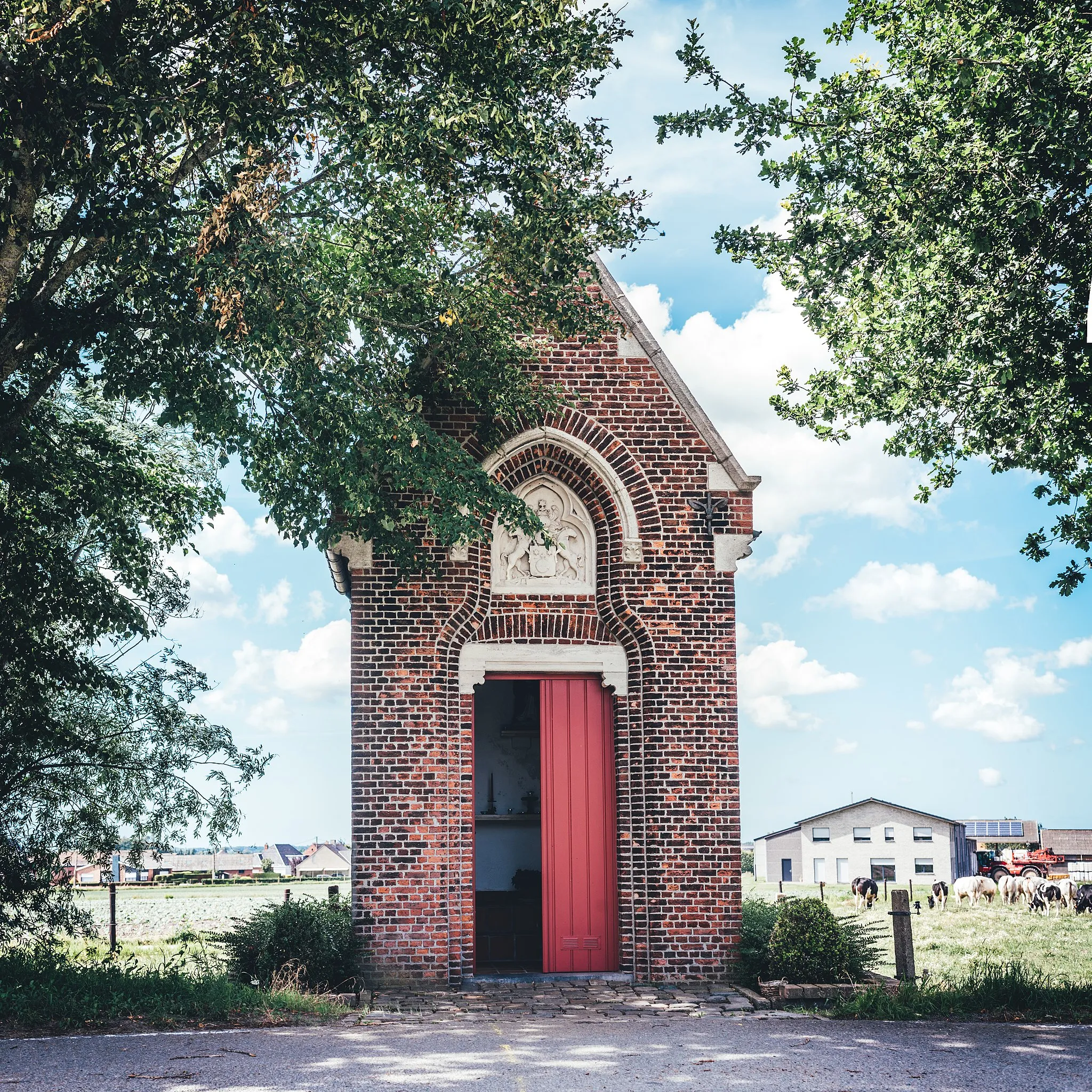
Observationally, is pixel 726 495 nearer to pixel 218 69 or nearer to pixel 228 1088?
pixel 218 69

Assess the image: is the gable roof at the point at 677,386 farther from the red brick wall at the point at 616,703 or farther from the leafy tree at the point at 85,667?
the leafy tree at the point at 85,667

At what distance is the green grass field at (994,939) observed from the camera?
15180 millimetres

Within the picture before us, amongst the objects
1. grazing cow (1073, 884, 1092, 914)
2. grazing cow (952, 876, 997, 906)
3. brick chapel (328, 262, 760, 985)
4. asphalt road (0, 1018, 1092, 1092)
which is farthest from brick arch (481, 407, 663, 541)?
grazing cow (952, 876, 997, 906)

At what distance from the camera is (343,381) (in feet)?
37.4

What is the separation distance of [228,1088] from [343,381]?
6.45 meters

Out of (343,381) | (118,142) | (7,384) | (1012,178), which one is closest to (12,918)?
(7,384)

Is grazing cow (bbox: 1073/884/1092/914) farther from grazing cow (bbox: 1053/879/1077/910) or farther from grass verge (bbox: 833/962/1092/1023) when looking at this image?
grass verge (bbox: 833/962/1092/1023)

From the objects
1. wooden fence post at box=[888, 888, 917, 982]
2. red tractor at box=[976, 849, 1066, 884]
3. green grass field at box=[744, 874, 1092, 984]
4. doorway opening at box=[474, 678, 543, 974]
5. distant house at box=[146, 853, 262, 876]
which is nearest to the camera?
wooden fence post at box=[888, 888, 917, 982]

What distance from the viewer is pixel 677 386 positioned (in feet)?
44.7

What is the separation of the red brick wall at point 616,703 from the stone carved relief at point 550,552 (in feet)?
0.41

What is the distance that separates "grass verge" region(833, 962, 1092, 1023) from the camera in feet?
35.3

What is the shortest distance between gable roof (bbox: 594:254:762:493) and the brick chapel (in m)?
0.02

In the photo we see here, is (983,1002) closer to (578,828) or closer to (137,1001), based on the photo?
(578,828)

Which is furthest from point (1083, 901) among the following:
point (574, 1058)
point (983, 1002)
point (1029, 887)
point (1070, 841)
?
point (1070, 841)
